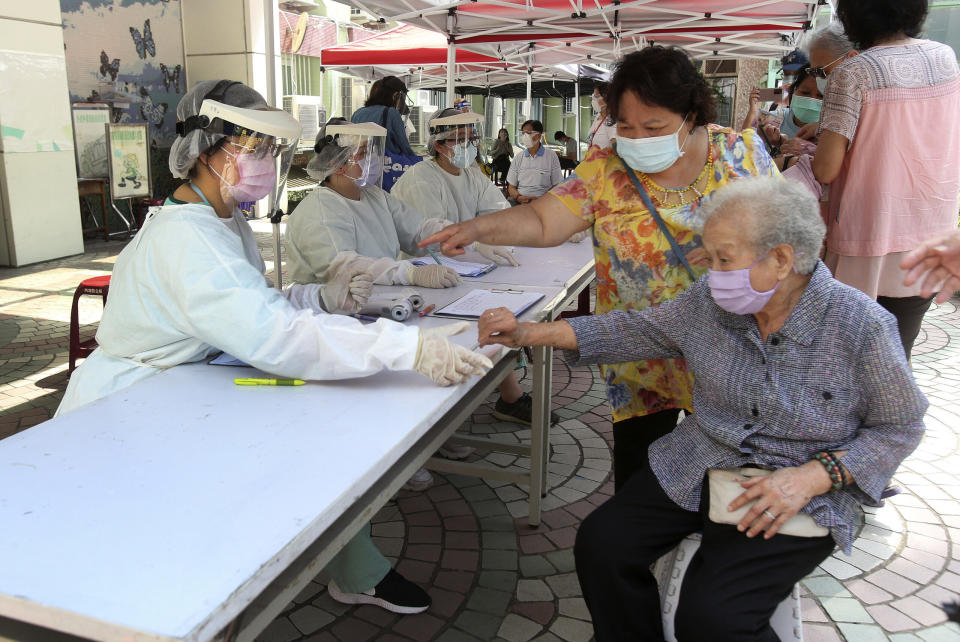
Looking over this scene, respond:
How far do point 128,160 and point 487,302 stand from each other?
825 cm

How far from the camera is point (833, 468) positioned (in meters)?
1.63

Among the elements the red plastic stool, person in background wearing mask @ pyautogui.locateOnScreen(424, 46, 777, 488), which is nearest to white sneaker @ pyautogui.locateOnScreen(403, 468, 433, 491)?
person in background wearing mask @ pyautogui.locateOnScreen(424, 46, 777, 488)

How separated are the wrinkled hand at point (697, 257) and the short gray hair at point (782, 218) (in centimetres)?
40

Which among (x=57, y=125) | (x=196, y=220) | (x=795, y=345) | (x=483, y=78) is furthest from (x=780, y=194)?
(x=483, y=78)

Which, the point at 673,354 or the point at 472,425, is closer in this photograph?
the point at 673,354

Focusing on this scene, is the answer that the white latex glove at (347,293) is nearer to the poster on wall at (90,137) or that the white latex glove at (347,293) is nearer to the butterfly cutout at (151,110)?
the poster on wall at (90,137)

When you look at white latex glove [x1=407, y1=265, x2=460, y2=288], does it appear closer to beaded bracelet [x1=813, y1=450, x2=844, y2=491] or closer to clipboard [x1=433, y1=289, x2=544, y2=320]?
clipboard [x1=433, y1=289, x2=544, y2=320]

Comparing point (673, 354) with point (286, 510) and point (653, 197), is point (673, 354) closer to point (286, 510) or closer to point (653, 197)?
point (653, 197)

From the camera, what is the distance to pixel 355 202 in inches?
135

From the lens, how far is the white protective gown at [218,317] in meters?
1.76

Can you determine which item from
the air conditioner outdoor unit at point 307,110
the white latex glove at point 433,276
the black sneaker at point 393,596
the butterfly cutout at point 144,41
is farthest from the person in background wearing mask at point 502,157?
the black sneaker at point 393,596

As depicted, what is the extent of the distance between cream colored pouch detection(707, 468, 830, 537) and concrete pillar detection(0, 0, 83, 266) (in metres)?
8.12

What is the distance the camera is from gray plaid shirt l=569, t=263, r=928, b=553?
5.28ft

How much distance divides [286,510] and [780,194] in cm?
132
